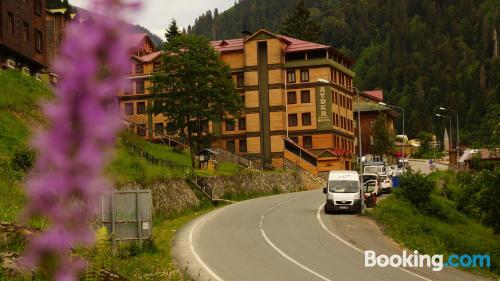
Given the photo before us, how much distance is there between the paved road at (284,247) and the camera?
22.9 m

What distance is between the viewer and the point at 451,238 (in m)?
43.2

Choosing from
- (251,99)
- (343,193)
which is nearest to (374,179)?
(343,193)

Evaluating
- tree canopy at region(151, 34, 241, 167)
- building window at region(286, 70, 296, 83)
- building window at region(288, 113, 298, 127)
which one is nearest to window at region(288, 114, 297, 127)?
building window at region(288, 113, 298, 127)

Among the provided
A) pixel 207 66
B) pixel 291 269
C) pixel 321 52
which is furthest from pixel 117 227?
pixel 321 52

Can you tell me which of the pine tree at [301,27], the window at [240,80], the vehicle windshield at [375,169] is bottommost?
the vehicle windshield at [375,169]

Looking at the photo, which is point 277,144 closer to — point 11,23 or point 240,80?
point 240,80

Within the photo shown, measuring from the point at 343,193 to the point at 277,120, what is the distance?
4544 centimetres

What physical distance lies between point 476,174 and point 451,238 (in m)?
9.81

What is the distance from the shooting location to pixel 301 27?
123625 millimetres

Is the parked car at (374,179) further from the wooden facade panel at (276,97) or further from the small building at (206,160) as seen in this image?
the wooden facade panel at (276,97)

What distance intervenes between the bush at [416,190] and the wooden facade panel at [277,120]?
1428 inches

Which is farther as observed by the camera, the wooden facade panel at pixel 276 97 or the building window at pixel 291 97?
the building window at pixel 291 97

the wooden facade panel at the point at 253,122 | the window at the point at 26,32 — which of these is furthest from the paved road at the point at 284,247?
the wooden facade panel at the point at 253,122

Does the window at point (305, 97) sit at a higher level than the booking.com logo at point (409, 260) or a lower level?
higher
